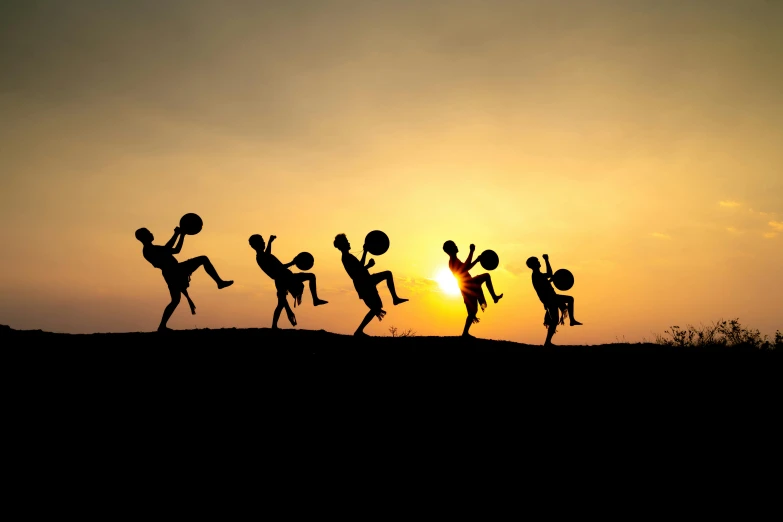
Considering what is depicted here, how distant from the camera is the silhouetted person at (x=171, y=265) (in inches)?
439

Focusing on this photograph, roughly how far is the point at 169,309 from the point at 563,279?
373 inches

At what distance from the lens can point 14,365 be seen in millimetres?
8781

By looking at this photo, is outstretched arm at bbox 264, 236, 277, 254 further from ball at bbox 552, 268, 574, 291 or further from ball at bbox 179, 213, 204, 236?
ball at bbox 552, 268, 574, 291

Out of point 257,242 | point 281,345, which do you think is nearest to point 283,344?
point 281,345

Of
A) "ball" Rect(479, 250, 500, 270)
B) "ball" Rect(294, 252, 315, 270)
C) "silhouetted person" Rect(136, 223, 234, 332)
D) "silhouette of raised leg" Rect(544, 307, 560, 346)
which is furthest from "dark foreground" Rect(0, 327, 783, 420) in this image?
"ball" Rect(479, 250, 500, 270)

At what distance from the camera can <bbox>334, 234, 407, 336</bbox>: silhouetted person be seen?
11242 millimetres

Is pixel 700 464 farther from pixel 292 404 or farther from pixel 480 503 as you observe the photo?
pixel 292 404

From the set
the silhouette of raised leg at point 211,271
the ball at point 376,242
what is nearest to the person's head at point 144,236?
the silhouette of raised leg at point 211,271

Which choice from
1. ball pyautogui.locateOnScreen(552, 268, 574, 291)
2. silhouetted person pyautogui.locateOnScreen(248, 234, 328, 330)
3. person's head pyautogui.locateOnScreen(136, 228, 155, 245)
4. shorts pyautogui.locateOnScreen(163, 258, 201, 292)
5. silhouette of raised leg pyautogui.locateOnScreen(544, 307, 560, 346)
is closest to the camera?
shorts pyautogui.locateOnScreen(163, 258, 201, 292)

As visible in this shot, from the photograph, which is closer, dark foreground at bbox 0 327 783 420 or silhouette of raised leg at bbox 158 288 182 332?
dark foreground at bbox 0 327 783 420

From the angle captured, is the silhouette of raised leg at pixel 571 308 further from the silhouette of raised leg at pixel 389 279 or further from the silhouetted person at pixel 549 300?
the silhouette of raised leg at pixel 389 279

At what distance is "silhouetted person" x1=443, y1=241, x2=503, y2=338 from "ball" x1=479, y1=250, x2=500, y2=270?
7.0 inches

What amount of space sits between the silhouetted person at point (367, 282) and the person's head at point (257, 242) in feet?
6.76

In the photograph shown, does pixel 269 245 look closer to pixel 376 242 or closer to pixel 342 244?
pixel 342 244
